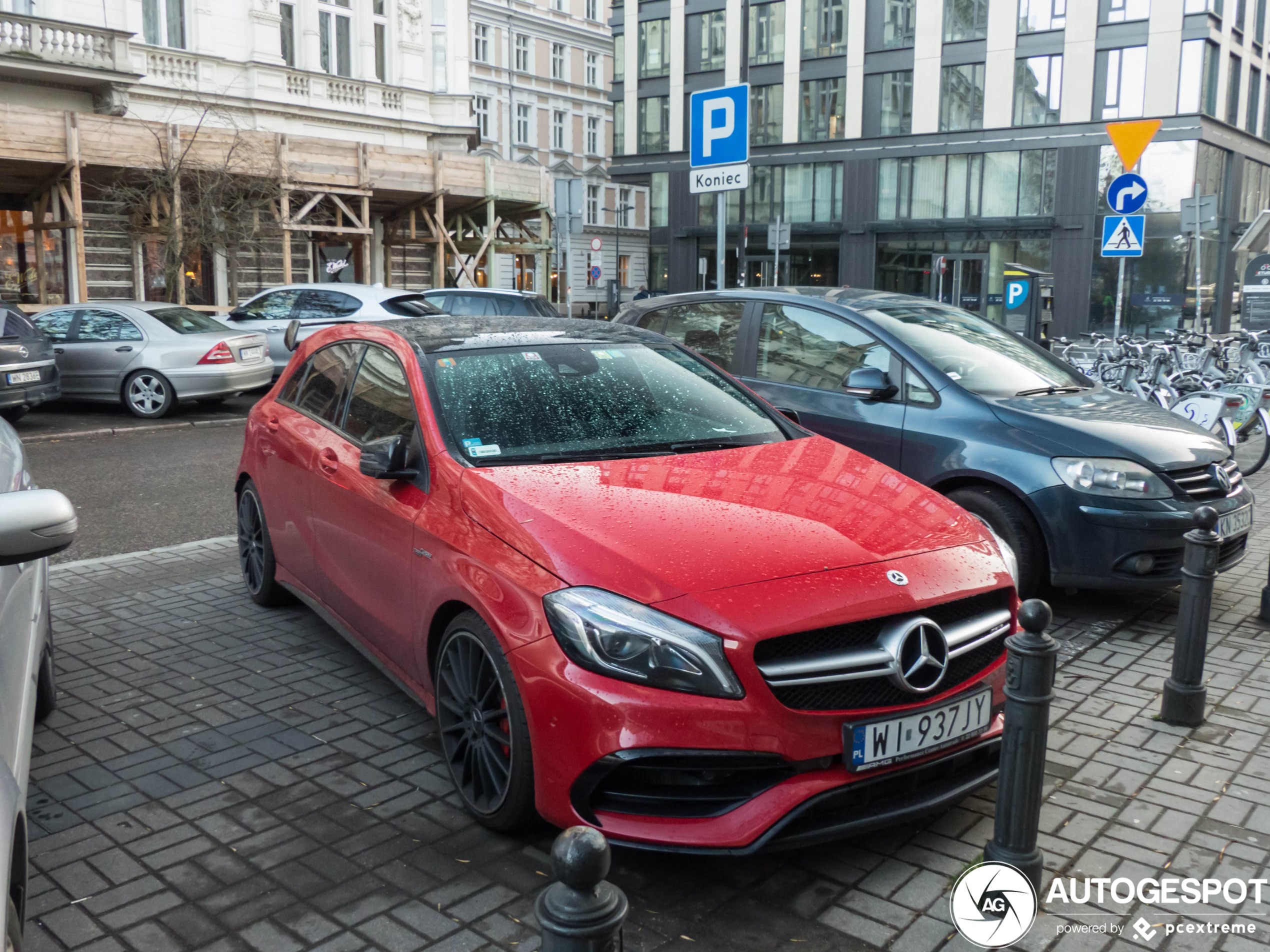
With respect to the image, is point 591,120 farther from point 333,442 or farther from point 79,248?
point 333,442

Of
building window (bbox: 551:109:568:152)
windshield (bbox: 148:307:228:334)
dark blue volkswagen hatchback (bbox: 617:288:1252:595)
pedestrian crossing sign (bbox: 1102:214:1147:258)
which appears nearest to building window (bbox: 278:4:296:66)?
windshield (bbox: 148:307:228:334)

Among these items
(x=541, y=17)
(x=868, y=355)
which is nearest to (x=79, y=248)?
(x=868, y=355)

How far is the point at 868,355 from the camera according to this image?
6.47m

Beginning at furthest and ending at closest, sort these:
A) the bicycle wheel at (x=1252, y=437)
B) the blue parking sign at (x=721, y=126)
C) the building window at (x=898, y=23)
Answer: the building window at (x=898, y=23)
the bicycle wheel at (x=1252, y=437)
the blue parking sign at (x=721, y=126)

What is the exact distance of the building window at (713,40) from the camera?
52406 mm

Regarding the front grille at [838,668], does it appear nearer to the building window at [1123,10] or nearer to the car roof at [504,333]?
the car roof at [504,333]

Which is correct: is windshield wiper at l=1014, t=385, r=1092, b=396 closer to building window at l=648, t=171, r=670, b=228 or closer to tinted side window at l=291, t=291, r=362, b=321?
tinted side window at l=291, t=291, r=362, b=321

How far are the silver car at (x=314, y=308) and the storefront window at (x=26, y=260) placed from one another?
8933 millimetres

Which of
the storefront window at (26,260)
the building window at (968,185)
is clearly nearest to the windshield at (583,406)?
the storefront window at (26,260)

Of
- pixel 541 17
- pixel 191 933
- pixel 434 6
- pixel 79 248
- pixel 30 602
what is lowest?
pixel 191 933

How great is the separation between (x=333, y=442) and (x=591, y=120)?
6679cm

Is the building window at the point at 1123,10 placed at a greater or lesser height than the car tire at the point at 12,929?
greater

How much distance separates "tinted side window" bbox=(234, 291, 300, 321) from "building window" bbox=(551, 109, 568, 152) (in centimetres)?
5118

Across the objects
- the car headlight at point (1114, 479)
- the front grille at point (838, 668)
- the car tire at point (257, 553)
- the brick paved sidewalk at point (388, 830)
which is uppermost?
the car headlight at point (1114, 479)
